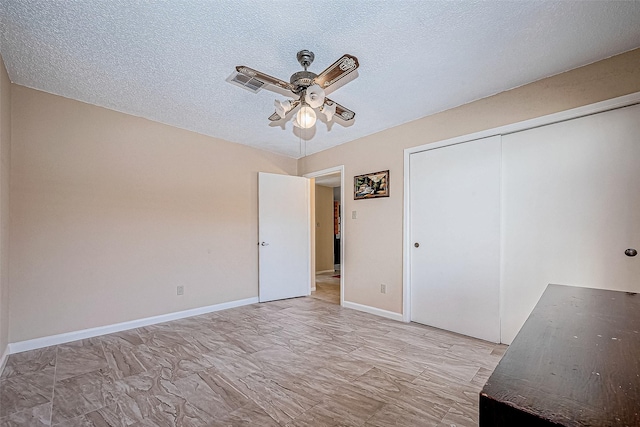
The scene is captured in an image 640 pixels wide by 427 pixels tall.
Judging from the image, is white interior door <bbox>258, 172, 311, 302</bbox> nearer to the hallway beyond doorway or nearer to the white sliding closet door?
the hallway beyond doorway

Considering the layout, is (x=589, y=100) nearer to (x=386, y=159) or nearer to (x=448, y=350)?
(x=386, y=159)

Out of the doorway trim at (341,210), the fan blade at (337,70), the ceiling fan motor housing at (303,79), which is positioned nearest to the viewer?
the fan blade at (337,70)

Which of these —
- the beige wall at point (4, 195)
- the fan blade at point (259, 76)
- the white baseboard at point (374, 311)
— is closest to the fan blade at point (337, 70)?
the fan blade at point (259, 76)

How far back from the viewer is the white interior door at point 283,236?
432 centimetres

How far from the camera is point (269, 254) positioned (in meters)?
4.35

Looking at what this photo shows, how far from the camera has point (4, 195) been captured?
234cm

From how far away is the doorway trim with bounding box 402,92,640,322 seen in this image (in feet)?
6.88

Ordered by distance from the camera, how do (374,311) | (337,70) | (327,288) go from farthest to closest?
1. (327,288)
2. (374,311)
3. (337,70)

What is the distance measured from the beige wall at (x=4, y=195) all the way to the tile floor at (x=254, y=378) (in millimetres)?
388

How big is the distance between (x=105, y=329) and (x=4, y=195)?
5.20ft

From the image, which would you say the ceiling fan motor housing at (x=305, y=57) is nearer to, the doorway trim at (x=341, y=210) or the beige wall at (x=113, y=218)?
the doorway trim at (x=341, y=210)

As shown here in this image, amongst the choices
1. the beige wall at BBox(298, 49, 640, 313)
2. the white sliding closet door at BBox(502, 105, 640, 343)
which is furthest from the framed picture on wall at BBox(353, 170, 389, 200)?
the white sliding closet door at BBox(502, 105, 640, 343)

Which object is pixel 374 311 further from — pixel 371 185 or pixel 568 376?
pixel 568 376

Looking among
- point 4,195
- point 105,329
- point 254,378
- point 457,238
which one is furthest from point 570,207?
point 4,195
